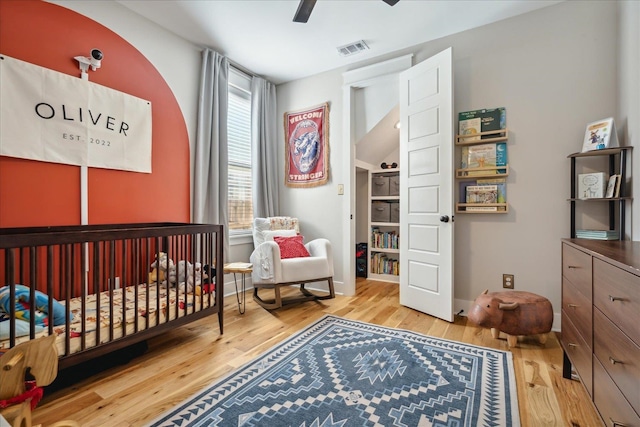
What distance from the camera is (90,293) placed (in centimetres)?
220

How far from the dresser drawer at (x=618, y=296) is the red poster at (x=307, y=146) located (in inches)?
104

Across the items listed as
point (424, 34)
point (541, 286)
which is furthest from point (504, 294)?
point (424, 34)

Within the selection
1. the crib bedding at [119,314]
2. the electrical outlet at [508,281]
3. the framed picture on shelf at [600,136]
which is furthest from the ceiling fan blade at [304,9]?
the electrical outlet at [508,281]

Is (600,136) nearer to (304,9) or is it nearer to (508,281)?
(508,281)

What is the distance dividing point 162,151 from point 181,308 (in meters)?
1.46

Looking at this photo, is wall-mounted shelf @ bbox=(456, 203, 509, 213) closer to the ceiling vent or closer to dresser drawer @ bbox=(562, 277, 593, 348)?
dresser drawer @ bbox=(562, 277, 593, 348)

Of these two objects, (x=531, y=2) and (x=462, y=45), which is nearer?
(x=531, y=2)

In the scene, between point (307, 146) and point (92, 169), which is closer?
point (92, 169)

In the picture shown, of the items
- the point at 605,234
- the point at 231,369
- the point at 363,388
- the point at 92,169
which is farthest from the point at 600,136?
the point at 92,169

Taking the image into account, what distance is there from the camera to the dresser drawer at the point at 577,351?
126cm

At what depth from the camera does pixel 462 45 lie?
2.75 meters

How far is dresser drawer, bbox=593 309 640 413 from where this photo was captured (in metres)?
0.87

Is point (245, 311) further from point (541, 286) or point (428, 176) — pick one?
point (541, 286)

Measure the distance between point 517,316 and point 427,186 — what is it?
1.21m
